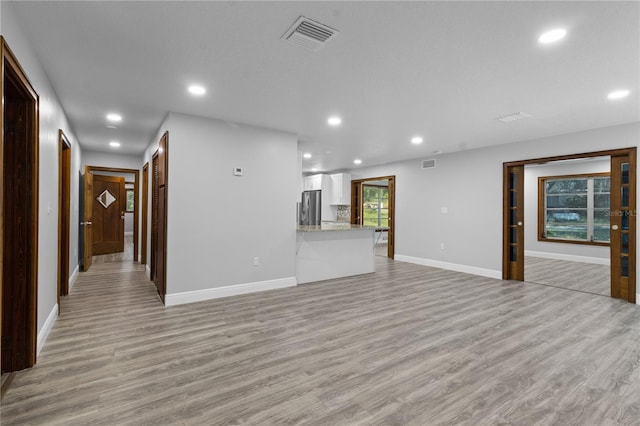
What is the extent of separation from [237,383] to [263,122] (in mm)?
3387

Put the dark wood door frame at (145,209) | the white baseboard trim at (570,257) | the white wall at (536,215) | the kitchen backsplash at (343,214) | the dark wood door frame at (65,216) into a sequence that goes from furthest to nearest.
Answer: the kitchen backsplash at (343,214), the white wall at (536,215), the white baseboard trim at (570,257), the dark wood door frame at (145,209), the dark wood door frame at (65,216)

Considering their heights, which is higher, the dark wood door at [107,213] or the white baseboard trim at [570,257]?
the dark wood door at [107,213]

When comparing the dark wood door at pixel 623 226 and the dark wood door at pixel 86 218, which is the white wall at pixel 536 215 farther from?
the dark wood door at pixel 86 218

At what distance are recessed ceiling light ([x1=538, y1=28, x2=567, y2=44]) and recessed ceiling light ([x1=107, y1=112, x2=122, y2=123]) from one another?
4697 mm

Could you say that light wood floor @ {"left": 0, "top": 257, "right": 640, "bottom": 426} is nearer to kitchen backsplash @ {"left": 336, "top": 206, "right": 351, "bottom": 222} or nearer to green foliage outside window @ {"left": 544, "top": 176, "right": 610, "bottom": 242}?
green foliage outside window @ {"left": 544, "top": 176, "right": 610, "bottom": 242}

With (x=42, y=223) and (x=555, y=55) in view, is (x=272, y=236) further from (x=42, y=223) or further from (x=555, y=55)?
(x=555, y=55)

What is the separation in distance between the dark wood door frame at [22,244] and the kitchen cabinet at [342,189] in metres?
7.58

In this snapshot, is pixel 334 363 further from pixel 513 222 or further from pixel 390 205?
pixel 390 205

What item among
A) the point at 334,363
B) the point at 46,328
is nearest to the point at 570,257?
the point at 334,363

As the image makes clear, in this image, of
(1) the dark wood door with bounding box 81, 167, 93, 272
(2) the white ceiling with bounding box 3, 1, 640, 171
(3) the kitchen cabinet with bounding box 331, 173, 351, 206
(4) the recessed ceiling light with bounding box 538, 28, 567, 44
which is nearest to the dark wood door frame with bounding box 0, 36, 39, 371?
(2) the white ceiling with bounding box 3, 1, 640, 171

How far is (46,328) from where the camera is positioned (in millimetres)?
2979

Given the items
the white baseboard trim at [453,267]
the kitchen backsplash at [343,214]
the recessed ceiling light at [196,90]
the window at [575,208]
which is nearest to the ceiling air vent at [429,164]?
the white baseboard trim at [453,267]

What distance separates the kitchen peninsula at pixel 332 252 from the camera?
5.41 m

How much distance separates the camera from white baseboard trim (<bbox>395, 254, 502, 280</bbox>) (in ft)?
19.8
